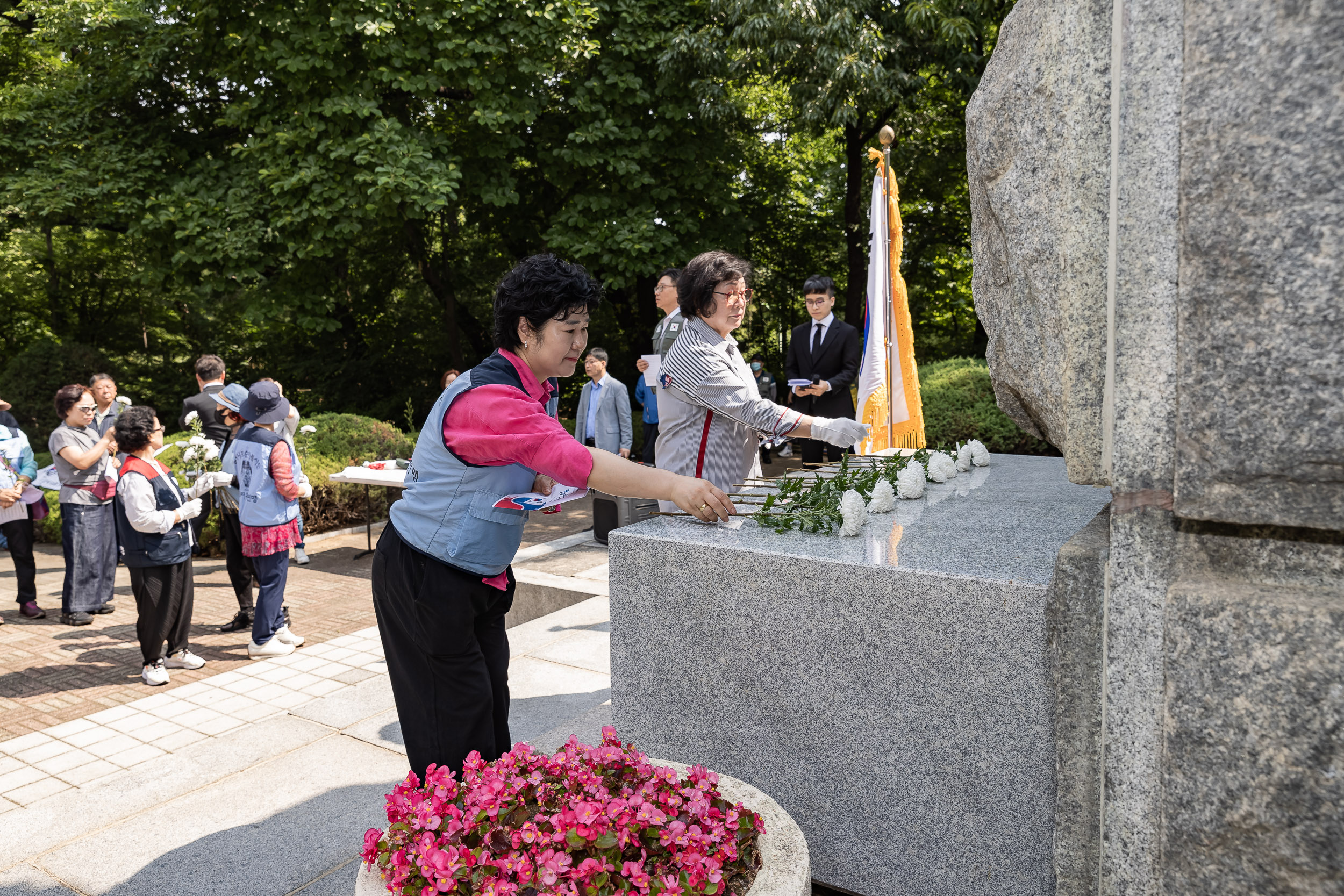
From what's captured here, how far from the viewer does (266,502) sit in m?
6.54

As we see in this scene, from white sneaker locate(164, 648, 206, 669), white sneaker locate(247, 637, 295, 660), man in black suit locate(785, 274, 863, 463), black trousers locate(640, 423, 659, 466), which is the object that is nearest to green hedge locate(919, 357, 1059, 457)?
man in black suit locate(785, 274, 863, 463)

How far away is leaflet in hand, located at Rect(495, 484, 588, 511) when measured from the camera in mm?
2416

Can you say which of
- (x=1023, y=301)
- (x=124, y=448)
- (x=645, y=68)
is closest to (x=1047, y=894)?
(x=1023, y=301)

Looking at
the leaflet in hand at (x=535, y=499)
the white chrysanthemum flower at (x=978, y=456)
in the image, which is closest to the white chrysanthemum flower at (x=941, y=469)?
the white chrysanthemum flower at (x=978, y=456)

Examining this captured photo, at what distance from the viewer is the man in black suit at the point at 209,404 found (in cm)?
812

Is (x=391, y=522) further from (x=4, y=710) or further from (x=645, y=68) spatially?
(x=645, y=68)

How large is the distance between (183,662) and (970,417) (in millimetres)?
7520

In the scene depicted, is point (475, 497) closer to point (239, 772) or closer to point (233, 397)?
point (239, 772)

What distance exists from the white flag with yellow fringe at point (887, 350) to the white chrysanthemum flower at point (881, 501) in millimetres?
2420

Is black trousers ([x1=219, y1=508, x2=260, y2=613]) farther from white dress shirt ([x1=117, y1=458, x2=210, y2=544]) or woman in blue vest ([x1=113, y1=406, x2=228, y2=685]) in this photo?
white dress shirt ([x1=117, y1=458, x2=210, y2=544])

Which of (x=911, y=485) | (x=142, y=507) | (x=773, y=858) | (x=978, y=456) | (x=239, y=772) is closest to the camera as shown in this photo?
(x=773, y=858)

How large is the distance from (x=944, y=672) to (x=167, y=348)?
23841mm

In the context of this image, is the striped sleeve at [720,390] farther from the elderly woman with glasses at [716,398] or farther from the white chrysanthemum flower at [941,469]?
the white chrysanthemum flower at [941,469]

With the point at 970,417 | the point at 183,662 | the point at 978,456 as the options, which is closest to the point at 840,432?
the point at 978,456
